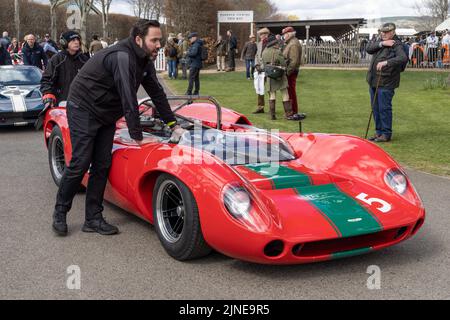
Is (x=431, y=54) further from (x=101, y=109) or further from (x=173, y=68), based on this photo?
(x=101, y=109)

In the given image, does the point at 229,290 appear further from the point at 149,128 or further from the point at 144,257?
the point at 149,128

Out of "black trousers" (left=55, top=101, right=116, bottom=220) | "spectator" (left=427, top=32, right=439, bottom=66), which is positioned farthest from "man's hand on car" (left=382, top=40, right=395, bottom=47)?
"spectator" (left=427, top=32, right=439, bottom=66)

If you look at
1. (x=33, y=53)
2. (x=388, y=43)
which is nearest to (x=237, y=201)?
(x=388, y=43)

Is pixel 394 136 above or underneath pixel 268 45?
underneath

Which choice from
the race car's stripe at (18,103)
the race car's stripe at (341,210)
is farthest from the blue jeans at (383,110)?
the race car's stripe at (18,103)

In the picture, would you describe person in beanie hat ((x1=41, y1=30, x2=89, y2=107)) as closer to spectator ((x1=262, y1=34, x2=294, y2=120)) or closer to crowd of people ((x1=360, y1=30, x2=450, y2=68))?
spectator ((x1=262, y1=34, x2=294, y2=120))

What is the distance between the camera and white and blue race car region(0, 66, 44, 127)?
983 cm

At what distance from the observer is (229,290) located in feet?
10.9

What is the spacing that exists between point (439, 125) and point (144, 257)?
315 inches

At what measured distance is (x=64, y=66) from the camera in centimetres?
712

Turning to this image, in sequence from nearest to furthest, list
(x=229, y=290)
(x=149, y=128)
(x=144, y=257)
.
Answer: (x=229, y=290) < (x=144, y=257) < (x=149, y=128)

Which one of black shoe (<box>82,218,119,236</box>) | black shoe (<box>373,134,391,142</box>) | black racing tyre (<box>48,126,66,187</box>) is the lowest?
black shoe (<box>82,218,119,236</box>)

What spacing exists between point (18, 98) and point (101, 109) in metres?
6.42
